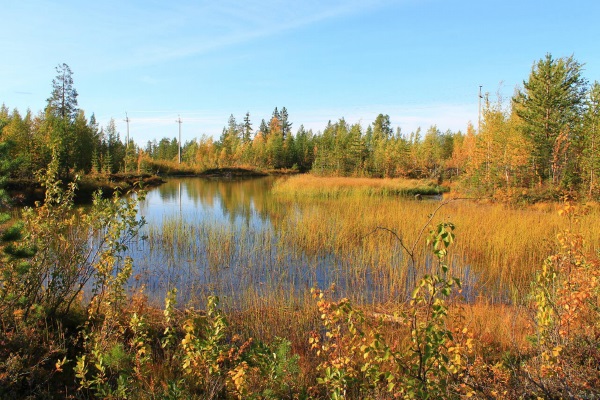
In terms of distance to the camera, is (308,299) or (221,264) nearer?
(308,299)

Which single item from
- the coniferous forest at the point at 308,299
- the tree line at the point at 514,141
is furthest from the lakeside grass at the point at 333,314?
the tree line at the point at 514,141

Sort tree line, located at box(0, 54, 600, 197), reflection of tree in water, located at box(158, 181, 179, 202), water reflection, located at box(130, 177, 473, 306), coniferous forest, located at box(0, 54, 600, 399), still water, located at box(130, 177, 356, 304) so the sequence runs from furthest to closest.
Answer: reflection of tree in water, located at box(158, 181, 179, 202), tree line, located at box(0, 54, 600, 197), still water, located at box(130, 177, 356, 304), water reflection, located at box(130, 177, 473, 306), coniferous forest, located at box(0, 54, 600, 399)

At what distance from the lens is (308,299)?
5773mm

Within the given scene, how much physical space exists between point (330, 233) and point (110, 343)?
24.8ft

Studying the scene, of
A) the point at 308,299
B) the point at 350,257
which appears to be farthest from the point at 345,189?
the point at 308,299

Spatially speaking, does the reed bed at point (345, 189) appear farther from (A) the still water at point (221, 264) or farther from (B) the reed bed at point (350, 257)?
(A) the still water at point (221, 264)

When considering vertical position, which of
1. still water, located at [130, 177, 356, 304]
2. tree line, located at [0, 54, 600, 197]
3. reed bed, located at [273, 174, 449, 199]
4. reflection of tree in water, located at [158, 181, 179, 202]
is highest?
tree line, located at [0, 54, 600, 197]

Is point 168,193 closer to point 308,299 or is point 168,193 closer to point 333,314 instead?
point 308,299

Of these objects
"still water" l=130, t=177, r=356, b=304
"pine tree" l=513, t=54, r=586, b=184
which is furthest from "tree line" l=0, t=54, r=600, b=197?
"still water" l=130, t=177, r=356, b=304

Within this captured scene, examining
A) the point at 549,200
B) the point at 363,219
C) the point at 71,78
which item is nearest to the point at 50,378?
the point at 363,219

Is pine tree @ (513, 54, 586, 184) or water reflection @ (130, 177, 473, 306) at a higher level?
pine tree @ (513, 54, 586, 184)

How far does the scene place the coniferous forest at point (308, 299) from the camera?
8.43 feet

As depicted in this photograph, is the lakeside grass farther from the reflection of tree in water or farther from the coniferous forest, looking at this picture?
the reflection of tree in water

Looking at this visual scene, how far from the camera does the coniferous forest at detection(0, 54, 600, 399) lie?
257 cm
